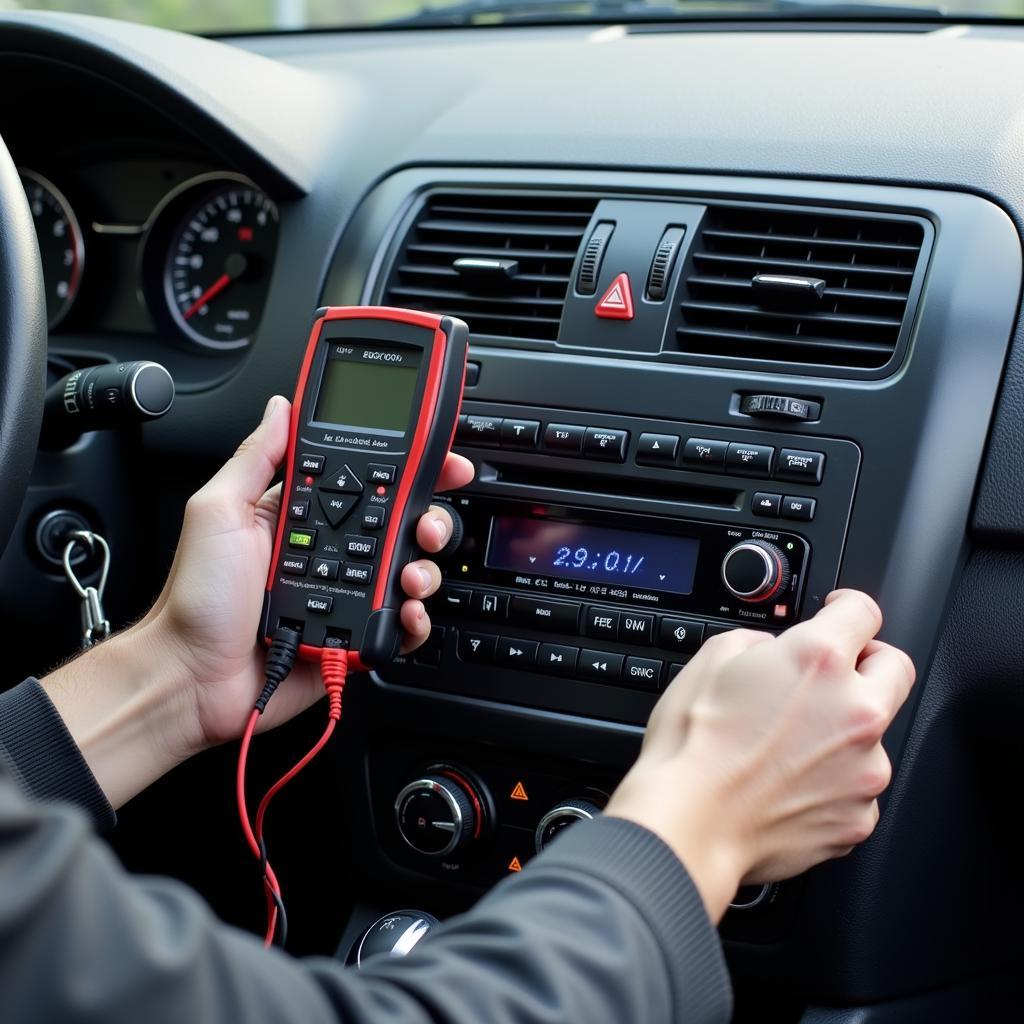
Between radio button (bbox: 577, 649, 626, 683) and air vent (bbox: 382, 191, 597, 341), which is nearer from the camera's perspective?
radio button (bbox: 577, 649, 626, 683)

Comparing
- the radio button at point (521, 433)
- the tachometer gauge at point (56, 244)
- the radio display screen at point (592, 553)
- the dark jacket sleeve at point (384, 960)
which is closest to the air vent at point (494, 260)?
the radio button at point (521, 433)

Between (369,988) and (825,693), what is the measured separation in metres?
0.45

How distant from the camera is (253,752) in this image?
72.6 inches

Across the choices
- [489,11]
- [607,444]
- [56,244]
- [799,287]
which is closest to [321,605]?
[607,444]

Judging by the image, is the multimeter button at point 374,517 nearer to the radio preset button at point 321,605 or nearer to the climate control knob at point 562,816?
the radio preset button at point 321,605

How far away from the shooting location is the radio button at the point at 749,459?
4.52 feet

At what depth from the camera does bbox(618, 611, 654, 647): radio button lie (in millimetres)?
1401

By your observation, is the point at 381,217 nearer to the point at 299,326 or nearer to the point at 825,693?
the point at 299,326

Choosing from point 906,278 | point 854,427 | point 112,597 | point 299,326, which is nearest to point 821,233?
point 906,278

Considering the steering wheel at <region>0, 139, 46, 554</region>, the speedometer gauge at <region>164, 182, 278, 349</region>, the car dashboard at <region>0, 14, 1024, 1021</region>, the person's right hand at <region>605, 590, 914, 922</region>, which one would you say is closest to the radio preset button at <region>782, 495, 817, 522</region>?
the car dashboard at <region>0, 14, 1024, 1021</region>

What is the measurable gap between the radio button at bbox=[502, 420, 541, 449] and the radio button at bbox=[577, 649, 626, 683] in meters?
0.24

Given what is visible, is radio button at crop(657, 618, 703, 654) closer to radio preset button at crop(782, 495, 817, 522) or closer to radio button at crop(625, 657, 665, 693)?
radio button at crop(625, 657, 665, 693)

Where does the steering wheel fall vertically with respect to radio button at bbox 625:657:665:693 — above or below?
above

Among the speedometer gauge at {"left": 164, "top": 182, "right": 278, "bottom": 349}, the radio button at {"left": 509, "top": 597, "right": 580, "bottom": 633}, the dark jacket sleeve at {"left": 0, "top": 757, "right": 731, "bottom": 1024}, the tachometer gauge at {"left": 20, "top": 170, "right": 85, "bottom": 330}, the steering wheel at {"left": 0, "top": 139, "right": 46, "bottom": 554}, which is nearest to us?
the dark jacket sleeve at {"left": 0, "top": 757, "right": 731, "bottom": 1024}
